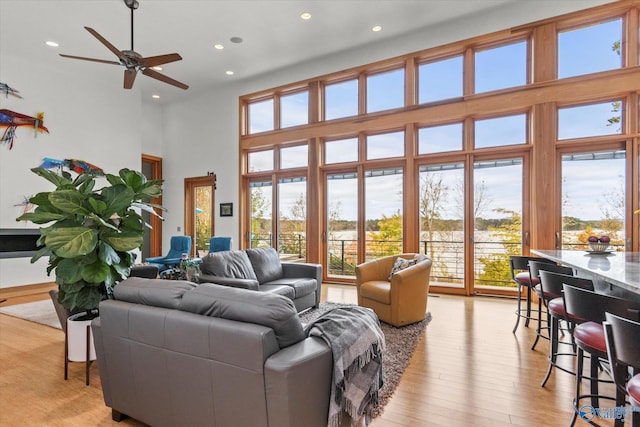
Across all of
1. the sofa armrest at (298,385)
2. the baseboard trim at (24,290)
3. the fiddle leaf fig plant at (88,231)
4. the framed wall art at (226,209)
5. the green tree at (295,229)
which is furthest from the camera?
the framed wall art at (226,209)

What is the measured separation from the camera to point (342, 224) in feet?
22.0

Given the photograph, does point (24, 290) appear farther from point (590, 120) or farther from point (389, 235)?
point (590, 120)

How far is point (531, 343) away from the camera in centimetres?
337

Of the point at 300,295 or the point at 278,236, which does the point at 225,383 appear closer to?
the point at 300,295

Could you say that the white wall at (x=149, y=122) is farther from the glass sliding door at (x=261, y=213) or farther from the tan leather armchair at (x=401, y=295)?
the tan leather armchair at (x=401, y=295)

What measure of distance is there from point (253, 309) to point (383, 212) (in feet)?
16.5

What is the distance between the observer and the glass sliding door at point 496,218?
532 cm

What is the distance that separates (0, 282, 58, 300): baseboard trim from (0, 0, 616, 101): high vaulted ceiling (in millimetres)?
4254

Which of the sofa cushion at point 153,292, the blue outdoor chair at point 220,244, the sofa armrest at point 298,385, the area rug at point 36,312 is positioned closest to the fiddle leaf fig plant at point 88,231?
the sofa cushion at point 153,292

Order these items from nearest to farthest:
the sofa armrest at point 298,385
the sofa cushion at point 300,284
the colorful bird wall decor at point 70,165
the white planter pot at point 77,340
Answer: the sofa armrest at point 298,385, the white planter pot at point 77,340, the sofa cushion at point 300,284, the colorful bird wall decor at point 70,165

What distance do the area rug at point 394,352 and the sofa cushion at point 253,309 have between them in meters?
0.80

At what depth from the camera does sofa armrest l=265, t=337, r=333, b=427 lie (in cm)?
140

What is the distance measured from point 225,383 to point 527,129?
5660 mm

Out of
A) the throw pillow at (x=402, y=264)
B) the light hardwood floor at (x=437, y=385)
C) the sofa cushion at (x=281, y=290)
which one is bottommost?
the light hardwood floor at (x=437, y=385)
